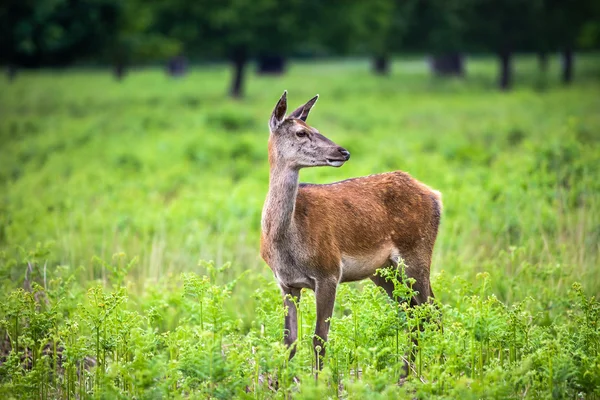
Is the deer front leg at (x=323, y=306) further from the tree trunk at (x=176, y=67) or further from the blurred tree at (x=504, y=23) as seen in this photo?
the tree trunk at (x=176, y=67)

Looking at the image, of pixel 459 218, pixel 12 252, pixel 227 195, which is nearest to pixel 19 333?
pixel 12 252

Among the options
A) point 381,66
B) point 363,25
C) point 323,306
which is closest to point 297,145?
point 323,306

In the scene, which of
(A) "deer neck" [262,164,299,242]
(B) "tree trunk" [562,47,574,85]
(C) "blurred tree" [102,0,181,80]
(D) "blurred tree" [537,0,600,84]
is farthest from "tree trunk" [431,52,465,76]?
(A) "deer neck" [262,164,299,242]

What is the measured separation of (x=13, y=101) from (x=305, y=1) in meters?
11.5

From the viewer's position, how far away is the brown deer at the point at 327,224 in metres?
5.61

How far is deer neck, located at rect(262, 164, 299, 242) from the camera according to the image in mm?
5629

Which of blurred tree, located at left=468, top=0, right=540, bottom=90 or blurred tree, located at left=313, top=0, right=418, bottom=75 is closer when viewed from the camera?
blurred tree, located at left=313, top=0, right=418, bottom=75

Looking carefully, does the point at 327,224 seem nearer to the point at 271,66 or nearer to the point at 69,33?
the point at 69,33

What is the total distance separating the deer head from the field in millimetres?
884

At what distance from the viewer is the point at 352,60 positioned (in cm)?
6975

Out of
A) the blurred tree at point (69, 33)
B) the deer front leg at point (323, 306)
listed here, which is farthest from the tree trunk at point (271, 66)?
the deer front leg at point (323, 306)

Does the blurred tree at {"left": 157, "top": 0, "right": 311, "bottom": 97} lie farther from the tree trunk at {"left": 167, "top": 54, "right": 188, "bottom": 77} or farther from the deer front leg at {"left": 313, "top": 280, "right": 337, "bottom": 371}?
the deer front leg at {"left": 313, "top": 280, "right": 337, "bottom": 371}

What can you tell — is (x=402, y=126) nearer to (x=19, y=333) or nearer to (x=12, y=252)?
(x=12, y=252)

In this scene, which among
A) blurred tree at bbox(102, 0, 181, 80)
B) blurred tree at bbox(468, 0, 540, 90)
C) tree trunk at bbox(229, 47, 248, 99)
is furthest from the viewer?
blurred tree at bbox(468, 0, 540, 90)
